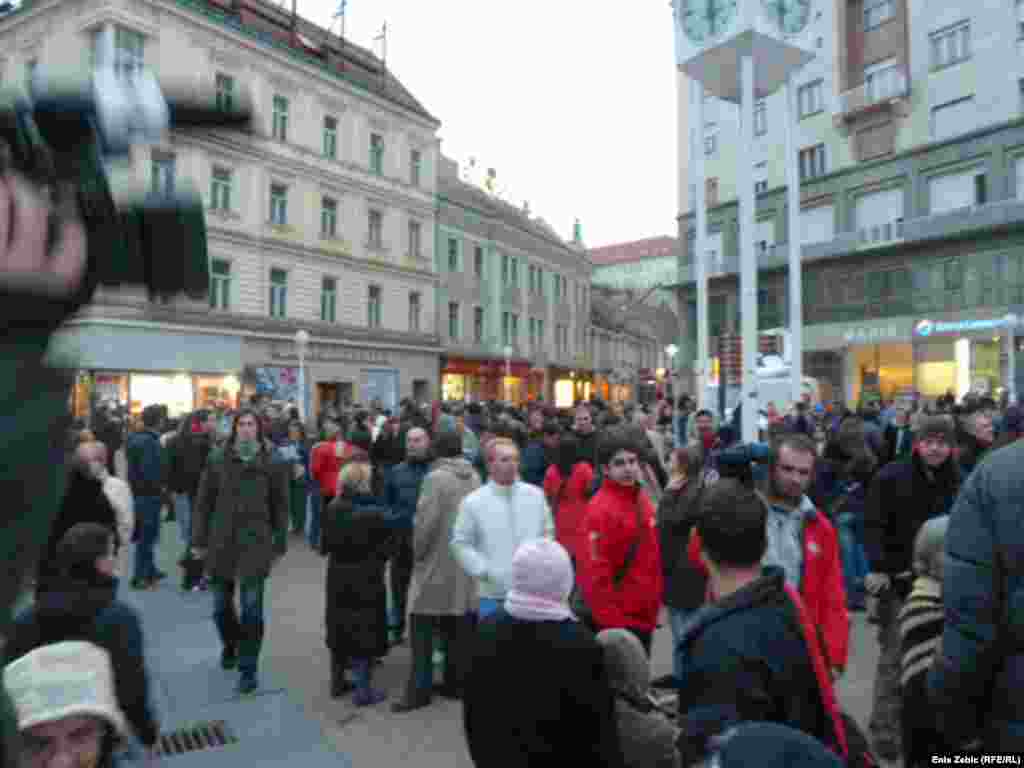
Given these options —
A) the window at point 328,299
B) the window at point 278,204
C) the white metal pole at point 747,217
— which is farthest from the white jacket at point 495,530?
the window at point 328,299

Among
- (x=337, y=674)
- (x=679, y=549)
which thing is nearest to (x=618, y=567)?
(x=679, y=549)

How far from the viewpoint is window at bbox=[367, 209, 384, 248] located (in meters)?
33.5

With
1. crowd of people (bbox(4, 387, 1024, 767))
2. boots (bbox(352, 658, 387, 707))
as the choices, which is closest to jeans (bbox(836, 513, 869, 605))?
crowd of people (bbox(4, 387, 1024, 767))

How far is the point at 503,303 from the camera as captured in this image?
4184cm

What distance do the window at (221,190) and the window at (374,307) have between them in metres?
7.50

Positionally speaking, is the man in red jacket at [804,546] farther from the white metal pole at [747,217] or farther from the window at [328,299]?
the window at [328,299]

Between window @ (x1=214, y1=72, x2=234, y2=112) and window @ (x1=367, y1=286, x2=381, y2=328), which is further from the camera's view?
window @ (x1=367, y1=286, x2=381, y2=328)

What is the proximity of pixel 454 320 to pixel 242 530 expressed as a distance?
32.8 meters

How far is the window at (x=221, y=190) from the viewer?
26.7 meters

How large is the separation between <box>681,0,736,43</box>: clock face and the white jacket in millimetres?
12522

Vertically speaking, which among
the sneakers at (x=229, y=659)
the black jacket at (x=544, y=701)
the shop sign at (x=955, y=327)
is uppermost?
the shop sign at (x=955, y=327)

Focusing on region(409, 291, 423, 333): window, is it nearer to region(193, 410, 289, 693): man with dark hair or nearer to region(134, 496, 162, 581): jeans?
region(134, 496, 162, 581): jeans

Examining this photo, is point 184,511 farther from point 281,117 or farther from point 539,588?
point 281,117

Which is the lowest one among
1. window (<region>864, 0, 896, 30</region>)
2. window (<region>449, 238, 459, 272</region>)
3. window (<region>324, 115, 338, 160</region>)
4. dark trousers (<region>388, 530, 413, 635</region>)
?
dark trousers (<region>388, 530, 413, 635</region>)
